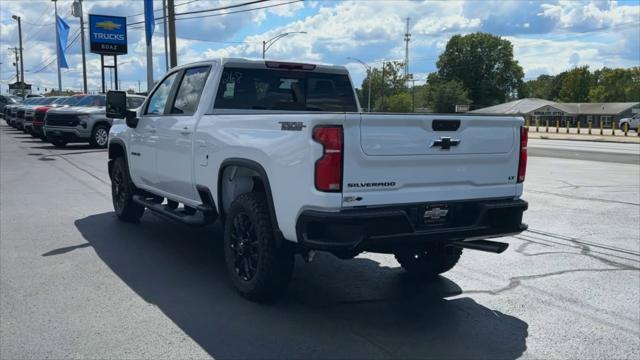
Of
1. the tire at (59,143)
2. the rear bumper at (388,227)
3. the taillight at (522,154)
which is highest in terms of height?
the taillight at (522,154)

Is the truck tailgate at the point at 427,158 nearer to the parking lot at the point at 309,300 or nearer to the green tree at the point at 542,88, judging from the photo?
the parking lot at the point at 309,300

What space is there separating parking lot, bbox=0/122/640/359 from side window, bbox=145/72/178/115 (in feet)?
5.07

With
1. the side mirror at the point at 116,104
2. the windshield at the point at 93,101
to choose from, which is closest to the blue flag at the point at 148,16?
the windshield at the point at 93,101

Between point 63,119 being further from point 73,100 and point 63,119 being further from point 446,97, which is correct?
point 446,97

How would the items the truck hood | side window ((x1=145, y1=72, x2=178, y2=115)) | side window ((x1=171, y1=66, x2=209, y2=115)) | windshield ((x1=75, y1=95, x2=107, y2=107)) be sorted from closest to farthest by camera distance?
1. side window ((x1=171, y1=66, x2=209, y2=115))
2. side window ((x1=145, y1=72, x2=178, y2=115))
3. the truck hood
4. windshield ((x1=75, y1=95, x2=107, y2=107))

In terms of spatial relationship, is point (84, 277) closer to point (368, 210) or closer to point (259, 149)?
point (259, 149)

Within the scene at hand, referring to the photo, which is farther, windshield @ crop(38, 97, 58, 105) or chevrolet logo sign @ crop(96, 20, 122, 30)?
chevrolet logo sign @ crop(96, 20, 122, 30)

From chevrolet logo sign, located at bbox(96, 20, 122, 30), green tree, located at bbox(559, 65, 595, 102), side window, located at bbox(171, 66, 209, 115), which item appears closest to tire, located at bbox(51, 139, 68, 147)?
side window, located at bbox(171, 66, 209, 115)

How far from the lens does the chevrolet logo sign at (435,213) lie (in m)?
4.38

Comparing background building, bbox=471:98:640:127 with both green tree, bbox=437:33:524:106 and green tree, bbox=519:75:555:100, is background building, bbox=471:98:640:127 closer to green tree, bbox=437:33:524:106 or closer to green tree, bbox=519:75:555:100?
green tree, bbox=437:33:524:106

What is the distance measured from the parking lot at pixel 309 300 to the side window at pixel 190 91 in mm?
1580

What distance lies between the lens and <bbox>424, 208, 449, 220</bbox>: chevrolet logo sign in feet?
14.4

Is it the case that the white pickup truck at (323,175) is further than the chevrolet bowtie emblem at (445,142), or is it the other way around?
the chevrolet bowtie emblem at (445,142)

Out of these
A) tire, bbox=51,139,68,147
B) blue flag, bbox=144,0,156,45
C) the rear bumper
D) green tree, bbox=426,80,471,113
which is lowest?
tire, bbox=51,139,68,147
